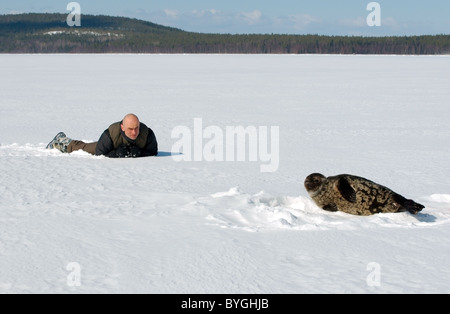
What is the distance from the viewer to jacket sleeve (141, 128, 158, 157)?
8.12 metres

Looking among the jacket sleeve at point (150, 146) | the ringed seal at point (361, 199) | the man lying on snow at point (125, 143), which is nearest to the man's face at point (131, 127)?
the man lying on snow at point (125, 143)

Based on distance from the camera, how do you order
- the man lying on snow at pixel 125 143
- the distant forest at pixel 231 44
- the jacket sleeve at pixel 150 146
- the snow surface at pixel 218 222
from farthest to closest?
the distant forest at pixel 231 44, the jacket sleeve at pixel 150 146, the man lying on snow at pixel 125 143, the snow surface at pixel 218 222

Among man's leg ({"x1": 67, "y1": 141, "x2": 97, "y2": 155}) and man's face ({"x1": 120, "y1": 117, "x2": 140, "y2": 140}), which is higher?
man's face ({"x1": 120, "y1": 117, "x2": 140, "y2": 140})

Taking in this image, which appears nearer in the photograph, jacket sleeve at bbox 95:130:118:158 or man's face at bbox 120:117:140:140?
man's face at bbox 120:117:140:140

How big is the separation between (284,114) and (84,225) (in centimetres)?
984

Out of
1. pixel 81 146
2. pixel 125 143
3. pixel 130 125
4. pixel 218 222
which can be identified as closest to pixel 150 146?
pixel 125 143

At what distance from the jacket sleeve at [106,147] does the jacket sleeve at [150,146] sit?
1.44 feet

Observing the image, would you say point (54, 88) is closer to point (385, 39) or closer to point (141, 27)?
point (385, 39)

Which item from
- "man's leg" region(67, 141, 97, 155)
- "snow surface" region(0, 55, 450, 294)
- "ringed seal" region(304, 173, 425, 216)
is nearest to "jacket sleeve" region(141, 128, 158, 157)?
"snow surface" region(0, 55, 450, 294)

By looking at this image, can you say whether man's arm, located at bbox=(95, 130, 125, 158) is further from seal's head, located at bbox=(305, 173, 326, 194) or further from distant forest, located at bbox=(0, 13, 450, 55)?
distant forest, located at bbox=(0, 13, 450, 55)

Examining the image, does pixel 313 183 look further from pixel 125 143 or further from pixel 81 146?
pixel 81 146

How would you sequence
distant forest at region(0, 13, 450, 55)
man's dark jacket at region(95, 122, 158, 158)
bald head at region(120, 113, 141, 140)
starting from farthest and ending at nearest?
distant forest at region(0, 13, 450, 55)
man's dark jacket at region(95, 122, 158, 158)
bald head at region(120, 113, 141, 140)

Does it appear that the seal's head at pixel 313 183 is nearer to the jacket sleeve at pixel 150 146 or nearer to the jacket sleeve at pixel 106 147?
the jacket sleeve at pixel 150 146

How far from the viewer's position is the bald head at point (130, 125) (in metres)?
7.46
